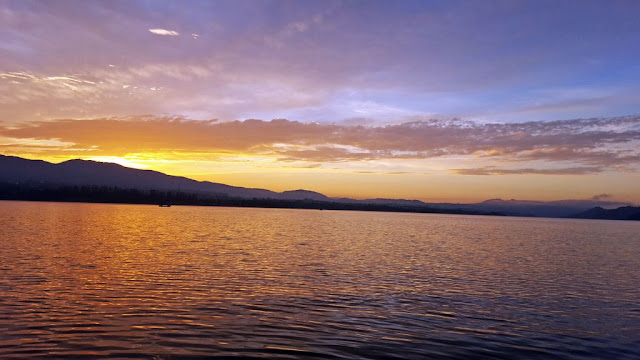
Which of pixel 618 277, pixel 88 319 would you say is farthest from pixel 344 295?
pixel 618 277

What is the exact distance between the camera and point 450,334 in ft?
75.7

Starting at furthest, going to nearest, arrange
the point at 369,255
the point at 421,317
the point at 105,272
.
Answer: the point at 369,255 → the point at 105,272 → the point at 421,317

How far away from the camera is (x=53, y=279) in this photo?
33.2m

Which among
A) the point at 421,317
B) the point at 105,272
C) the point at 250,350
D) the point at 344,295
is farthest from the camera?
the point at 105,272

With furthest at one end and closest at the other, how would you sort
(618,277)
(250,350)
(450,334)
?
(618,277) < (450,334) < (250,350)

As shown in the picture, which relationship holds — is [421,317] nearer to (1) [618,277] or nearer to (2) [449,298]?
(2) [449,298]

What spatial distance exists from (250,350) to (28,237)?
56.7 metres

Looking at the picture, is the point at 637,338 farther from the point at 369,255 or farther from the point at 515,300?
the point at 369,255

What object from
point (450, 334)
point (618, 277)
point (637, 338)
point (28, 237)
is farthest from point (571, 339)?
point (28, 237)

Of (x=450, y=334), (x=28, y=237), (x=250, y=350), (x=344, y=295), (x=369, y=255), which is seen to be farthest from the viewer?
(x=28, y=237)

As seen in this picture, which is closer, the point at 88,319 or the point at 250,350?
the point at 250,350

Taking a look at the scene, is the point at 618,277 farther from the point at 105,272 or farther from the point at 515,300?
the point at 105,272

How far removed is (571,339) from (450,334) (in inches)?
239

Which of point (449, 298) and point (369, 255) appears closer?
point (449, 298)
